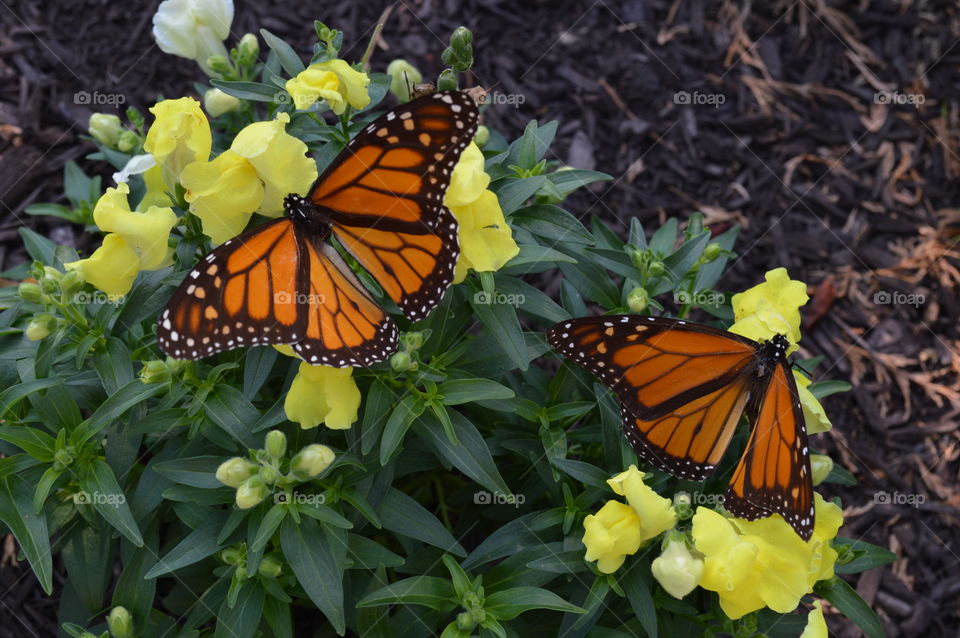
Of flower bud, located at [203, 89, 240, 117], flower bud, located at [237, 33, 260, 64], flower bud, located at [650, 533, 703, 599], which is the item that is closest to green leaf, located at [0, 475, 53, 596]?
flower bud, located at [203, 89, 240, 117]

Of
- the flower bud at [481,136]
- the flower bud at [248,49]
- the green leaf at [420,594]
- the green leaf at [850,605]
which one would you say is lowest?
the green leaf at [850,605]

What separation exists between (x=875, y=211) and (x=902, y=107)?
2.90 ft

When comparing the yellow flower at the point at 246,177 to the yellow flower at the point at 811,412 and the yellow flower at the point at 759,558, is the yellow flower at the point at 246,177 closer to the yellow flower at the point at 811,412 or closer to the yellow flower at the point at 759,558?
the yellow flower at the point at 759,558

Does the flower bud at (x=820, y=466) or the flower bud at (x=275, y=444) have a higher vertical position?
the flower bud at (x=275, y=444)

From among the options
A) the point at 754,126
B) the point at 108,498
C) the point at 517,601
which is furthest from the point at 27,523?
the point at 754,126

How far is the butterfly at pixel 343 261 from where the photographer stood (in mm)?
2832

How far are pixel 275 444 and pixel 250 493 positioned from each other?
19cm

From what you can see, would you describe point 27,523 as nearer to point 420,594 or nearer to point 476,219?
point 420,594

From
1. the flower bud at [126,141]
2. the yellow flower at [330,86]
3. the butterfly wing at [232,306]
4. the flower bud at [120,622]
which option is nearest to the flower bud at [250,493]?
the butterfly wing at [232,306]

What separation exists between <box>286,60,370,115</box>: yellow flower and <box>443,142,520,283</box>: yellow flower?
1.83 ft

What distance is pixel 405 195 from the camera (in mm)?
2951

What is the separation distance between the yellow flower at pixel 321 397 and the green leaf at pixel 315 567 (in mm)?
452

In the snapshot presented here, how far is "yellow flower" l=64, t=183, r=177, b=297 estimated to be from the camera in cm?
312

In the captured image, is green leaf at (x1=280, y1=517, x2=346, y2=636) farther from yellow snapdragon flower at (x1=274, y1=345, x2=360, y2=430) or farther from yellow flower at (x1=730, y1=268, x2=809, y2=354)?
yellow flower at (x1=730, y1=268, x2=809, y2=354)
